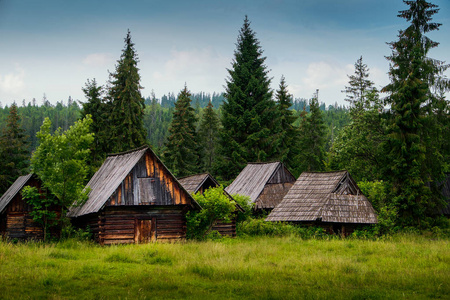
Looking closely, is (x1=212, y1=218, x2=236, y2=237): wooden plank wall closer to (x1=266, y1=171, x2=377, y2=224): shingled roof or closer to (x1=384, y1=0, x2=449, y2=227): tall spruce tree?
(x1=266, y1=171, x2=377, y2=224): shingled roof

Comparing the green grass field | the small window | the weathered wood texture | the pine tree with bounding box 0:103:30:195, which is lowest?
the green grass field

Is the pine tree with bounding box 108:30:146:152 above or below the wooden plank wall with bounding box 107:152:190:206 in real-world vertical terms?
above

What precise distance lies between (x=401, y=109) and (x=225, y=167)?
24780mm

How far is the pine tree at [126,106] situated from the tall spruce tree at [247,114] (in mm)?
11379

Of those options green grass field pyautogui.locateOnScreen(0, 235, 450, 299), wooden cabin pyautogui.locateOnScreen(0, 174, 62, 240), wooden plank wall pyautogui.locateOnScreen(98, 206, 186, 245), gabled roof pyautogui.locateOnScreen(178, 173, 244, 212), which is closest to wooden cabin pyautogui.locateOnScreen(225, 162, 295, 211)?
gabled roof pyautogui.locateOnScreen(178, 173, 244, 212)

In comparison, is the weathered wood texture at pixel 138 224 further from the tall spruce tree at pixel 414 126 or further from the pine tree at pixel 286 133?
the pine tree at pixel 286 133

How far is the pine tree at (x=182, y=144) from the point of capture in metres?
56.2

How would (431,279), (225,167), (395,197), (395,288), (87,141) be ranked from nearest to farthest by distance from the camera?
(395,288) < (431,279) < (87,141) < (395,197) < (225,167)

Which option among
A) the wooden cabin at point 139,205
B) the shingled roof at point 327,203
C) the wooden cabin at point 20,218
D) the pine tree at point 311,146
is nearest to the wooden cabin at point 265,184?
the shingled roof at point 327,203

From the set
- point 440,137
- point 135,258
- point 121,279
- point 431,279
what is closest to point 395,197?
point 440,137

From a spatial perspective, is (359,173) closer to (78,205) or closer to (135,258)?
(78,205)

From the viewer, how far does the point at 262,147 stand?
55969 mm

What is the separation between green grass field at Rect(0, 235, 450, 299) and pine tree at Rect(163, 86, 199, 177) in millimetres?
33507

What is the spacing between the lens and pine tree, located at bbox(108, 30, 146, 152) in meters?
47.2
